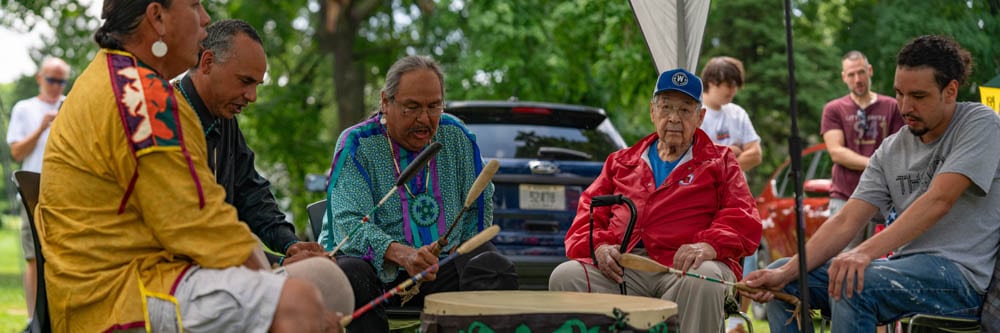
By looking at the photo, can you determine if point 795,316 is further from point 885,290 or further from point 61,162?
point 61,162

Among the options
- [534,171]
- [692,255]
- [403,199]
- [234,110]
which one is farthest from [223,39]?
[534,171]

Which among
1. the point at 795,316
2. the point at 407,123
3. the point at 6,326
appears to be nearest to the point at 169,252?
the point at 407,123

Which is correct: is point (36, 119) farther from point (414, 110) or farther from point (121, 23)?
point (121, 23)

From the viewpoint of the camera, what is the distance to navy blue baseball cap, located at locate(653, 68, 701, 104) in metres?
4.30

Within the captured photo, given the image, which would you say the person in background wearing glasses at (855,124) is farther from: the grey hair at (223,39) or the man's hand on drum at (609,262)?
the grey hair at (223,39)

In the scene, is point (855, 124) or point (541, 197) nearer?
point (541, 197)

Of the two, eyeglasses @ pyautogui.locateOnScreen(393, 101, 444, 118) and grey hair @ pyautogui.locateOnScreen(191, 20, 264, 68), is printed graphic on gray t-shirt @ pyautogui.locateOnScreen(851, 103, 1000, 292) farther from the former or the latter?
grey hair @ pyautogui.locateOnScreen(191, 20, 264, 68)

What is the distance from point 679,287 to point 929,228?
2.97ft

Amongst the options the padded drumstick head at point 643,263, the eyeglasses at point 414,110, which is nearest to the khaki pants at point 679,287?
the padded drumstick head at point 643,263

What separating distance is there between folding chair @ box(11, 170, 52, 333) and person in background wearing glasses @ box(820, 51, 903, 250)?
4.79 m

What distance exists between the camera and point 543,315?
293cm

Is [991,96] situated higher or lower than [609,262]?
higher

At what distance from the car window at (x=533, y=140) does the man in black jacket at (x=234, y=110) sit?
9.55 feet

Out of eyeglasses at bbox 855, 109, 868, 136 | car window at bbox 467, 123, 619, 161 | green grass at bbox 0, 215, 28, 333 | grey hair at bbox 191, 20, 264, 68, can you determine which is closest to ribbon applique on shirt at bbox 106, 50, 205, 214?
grey hair at bbox 191, 20, 264, 68
